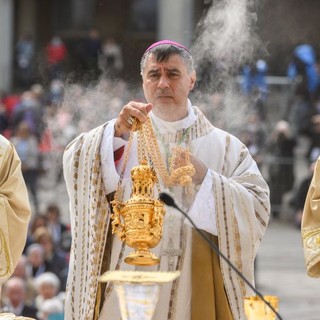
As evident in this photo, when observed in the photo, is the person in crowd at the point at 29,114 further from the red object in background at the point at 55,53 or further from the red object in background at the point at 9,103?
the red object in background at the point at 55,53

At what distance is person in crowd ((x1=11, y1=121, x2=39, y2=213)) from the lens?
799 inches

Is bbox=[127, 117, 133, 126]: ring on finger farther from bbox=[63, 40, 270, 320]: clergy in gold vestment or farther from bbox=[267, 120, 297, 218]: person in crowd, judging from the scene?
bbox=[267, 120, 297, 218]: person in crowd

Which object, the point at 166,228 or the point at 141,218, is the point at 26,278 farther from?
the point at 141,218

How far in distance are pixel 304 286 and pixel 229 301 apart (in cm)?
954

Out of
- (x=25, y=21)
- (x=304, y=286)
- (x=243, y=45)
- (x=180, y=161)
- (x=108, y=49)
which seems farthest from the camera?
(x=25, y=21)

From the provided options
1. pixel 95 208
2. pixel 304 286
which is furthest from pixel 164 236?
pixel 304 286

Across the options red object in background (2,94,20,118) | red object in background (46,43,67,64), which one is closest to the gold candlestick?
red object in background (2,94,20,118)

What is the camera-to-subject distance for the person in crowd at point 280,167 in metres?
21.3

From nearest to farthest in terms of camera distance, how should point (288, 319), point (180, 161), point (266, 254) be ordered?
point (180, 161)
point (288, 319)
point (266, 254)

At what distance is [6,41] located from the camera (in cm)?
3078

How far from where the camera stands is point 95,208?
8.97m

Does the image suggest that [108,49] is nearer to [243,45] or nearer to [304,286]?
[304,286]

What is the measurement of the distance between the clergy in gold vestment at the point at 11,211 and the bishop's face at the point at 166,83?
894 millimetres

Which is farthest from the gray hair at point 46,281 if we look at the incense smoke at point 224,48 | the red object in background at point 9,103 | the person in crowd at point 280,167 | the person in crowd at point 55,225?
the red object in background at point 9,103
